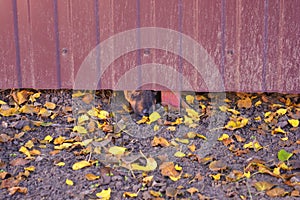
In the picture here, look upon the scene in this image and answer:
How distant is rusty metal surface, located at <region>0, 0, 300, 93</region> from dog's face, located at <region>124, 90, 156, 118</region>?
0.18 ft

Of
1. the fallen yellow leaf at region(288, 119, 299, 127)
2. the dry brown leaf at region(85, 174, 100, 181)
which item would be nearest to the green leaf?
the fallen yellow leaf at region(288, 119, 299, 127)

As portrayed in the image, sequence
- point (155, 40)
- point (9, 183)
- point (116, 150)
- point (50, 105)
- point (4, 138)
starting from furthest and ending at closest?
1. point (50, 105)
2. point (155, 40)
3. point (4, 138)
4. point (116, 150)
5. point (9, 183)

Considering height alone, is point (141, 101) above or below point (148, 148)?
above

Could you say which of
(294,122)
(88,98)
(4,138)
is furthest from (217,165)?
(4,138)

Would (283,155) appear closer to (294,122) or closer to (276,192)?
(276,192)

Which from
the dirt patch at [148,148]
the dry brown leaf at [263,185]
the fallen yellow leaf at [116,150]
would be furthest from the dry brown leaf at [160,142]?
the dry brown leaf at [263,185]

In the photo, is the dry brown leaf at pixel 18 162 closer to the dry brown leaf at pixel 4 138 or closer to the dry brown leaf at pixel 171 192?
the dry brown leaf at pixel 4 138

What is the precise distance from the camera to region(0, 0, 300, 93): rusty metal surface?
9.25ft

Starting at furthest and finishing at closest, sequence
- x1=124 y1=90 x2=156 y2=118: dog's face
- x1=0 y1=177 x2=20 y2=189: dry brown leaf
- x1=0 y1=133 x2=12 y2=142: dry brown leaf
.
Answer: x1=124 y1=90 x2=156 y2=118: dog's face
x1=0 y1=133 x2=12 y2=142: dry brown leaf
x1=0 y1=177 x2=20 y2=189: dry brown leaf

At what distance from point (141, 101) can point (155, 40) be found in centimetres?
39

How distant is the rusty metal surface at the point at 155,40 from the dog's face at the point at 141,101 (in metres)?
0.05

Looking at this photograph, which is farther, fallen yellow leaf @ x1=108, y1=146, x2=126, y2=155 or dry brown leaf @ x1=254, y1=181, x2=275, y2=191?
fallen yellow leaf @ x1=108, y1=146, x2=126, y2=155

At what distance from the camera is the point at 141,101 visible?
3.00 m

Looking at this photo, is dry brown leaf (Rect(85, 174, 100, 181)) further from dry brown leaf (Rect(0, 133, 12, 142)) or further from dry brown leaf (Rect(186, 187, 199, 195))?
dry brown leaf (Rect(0, 133, 12, 142))
